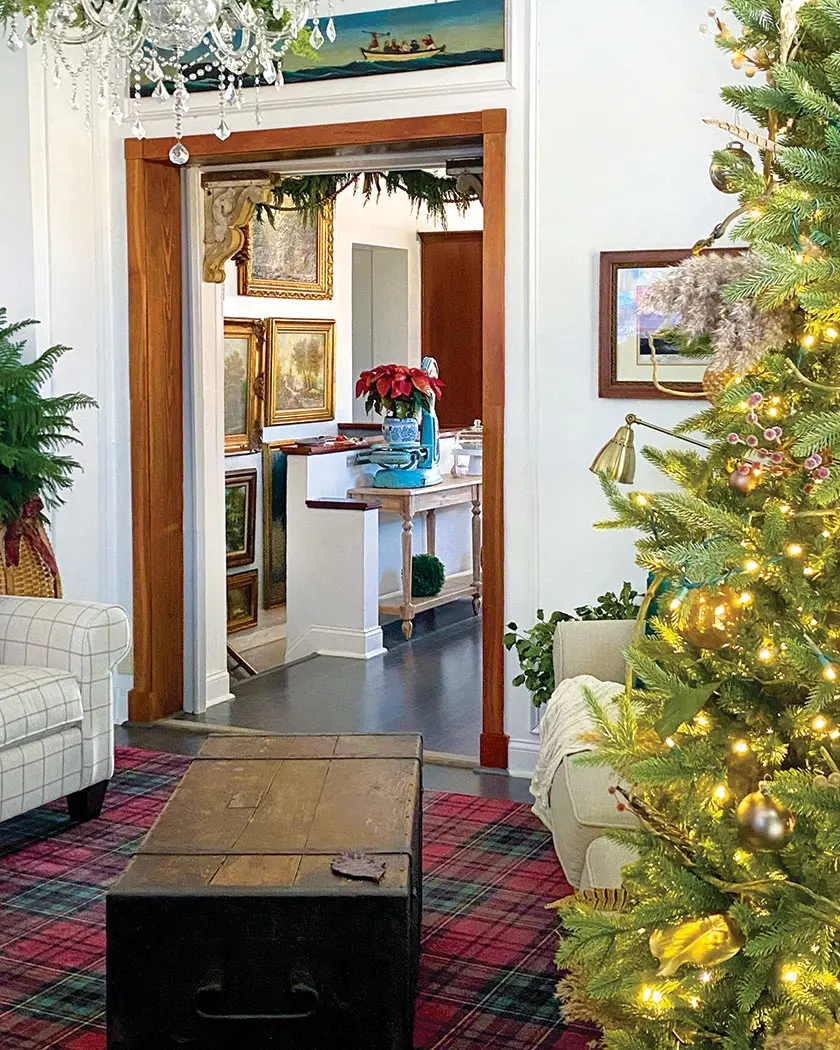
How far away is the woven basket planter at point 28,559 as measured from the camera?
15.1 ft

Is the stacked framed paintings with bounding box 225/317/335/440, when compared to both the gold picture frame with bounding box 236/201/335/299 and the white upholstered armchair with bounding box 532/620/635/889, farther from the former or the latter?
the white upholstered armchair with bounding box 532/620/635/889

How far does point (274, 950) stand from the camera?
244 cm

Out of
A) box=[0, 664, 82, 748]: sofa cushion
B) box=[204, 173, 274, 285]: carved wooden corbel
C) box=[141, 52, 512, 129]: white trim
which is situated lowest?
box=[0, 664, 82, 748]: sofa cushion

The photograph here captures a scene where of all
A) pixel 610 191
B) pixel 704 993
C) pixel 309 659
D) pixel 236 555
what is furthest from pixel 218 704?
pixel 704 993

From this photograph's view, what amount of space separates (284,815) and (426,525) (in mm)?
5748

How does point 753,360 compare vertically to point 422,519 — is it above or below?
above

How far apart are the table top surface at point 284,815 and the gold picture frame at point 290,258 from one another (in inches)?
185

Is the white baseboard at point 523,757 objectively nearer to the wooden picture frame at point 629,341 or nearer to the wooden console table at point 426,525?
the wooden picture frame at point 629,341

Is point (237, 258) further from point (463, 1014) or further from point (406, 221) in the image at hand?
point (463, 1014)

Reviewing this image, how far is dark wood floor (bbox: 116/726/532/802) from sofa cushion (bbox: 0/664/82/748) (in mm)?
564

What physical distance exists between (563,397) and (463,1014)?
235 centimetres

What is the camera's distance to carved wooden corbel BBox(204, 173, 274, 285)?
5637 millimetres

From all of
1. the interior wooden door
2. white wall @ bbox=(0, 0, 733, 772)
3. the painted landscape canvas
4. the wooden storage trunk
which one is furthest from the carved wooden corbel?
the interior wooden door

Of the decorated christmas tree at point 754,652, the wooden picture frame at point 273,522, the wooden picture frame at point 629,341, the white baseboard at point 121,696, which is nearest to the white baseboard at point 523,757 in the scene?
the wooden picture frame at point 629,341
